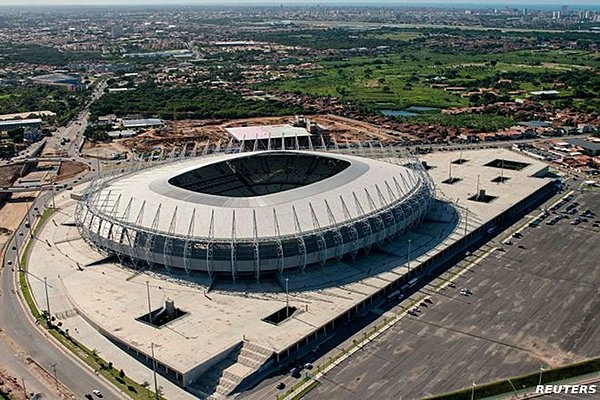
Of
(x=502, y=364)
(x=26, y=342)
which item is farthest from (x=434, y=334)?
(x=26, y=342)

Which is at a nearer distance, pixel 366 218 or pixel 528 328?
pixel 528 328

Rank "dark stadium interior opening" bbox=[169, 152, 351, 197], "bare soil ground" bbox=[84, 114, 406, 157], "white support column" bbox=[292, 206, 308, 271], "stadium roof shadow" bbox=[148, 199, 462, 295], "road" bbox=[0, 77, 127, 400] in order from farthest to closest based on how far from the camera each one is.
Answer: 1. "bare soil ground" bbox=[84, 114, 406, 157]
2. "dark stadium interior opening" bbox=[169, 152, 351, 197]
3. "white support column" bbox=[292, 206, 308, 271]
4. "stadium roof shadow" bbox=[148, 199, 462, 295]
5. "road" bbox=[0, 77, 127, 400]

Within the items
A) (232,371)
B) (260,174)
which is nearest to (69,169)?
(260,174)

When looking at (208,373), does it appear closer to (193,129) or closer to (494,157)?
(494,157)

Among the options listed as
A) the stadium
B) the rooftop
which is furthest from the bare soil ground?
the stadium

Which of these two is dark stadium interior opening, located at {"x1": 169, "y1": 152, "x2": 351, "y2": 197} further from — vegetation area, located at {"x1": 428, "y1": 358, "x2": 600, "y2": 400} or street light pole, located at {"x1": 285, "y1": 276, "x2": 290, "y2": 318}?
vegetation area, located at {"x1": 428, "y1": 358, "x2": 600, "y2": 400}

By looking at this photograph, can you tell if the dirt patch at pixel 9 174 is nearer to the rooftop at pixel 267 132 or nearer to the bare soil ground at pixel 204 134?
the bare soil ground at pixel 204 134
